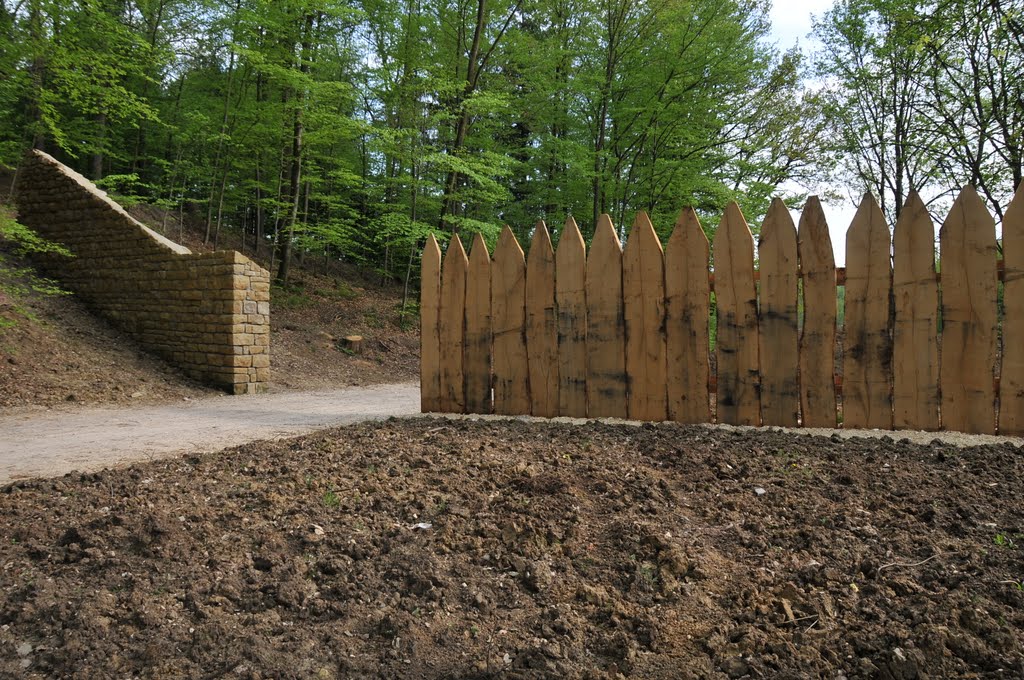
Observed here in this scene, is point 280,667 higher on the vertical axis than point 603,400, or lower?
lower

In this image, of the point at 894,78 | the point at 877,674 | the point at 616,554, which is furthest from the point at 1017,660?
the point at 894,78

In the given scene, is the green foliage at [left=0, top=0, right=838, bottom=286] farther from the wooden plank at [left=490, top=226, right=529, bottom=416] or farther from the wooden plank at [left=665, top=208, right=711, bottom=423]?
the wooden plank at [left=665, top=208, right=711, bottom=423]

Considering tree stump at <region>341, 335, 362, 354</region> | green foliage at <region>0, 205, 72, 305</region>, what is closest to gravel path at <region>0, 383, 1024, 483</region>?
green foliage at <region>0, 205, 72, 305</region>

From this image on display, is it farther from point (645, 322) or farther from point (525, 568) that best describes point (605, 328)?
point (525, 568)

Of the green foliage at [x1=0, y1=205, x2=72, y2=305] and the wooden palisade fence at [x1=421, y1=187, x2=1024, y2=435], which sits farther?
the green foliage at [x1=0, y1=205, x2=72, y2=305]

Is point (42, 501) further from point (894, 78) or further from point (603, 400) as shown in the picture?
point (894, 78)

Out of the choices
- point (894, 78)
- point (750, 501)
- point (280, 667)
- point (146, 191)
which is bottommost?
point (280, 667)

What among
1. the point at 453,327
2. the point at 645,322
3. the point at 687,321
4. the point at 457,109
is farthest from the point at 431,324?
the point at 457,109

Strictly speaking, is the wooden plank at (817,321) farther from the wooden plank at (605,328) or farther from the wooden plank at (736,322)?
the wooden plank at (605,328)

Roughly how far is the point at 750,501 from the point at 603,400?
2108 mm

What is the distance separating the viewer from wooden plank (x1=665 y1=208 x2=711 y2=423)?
14.5 ft

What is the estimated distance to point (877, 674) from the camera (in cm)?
153

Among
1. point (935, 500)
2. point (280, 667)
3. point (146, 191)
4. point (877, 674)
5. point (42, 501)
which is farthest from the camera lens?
point (146, 191)

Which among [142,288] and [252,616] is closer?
[252,616]
